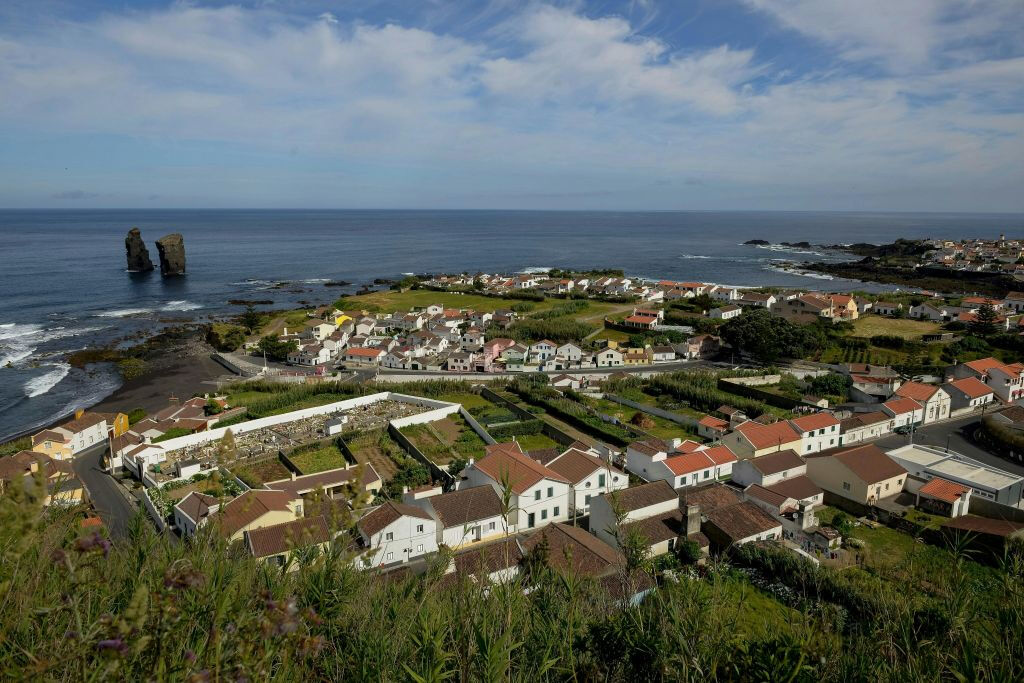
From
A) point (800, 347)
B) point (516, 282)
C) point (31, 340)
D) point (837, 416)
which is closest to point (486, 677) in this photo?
point (837, 416)

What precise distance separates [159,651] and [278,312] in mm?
57329

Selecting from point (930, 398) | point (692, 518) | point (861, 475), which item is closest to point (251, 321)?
point (692, 518)

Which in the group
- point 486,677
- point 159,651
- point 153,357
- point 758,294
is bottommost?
point 153,357

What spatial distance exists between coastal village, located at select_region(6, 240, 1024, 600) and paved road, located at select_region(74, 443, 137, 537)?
21cm

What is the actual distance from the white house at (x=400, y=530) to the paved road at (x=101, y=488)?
7.38 meters

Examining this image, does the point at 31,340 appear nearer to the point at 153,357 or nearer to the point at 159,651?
the point at 153,357

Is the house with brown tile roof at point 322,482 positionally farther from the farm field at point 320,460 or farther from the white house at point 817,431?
the white house at point 817,431

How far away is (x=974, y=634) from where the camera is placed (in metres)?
4.19

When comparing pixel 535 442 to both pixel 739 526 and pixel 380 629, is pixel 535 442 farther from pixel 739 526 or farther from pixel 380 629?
pixel 380 629

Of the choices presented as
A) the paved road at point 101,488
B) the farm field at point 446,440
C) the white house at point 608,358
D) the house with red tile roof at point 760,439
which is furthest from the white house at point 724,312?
the paved road at point 101,488

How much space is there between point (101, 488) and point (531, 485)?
1549 cm

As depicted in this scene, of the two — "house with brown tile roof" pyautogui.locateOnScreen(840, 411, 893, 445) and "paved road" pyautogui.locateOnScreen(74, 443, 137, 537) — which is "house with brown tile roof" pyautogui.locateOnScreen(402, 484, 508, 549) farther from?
"house with brown tile roof" pyautogui.locateOnScreen(840, 411, 893, 445)

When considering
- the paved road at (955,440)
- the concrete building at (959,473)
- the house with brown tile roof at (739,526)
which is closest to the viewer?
the house with brown tile roof at (739,526)

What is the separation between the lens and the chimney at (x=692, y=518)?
1645 cm
